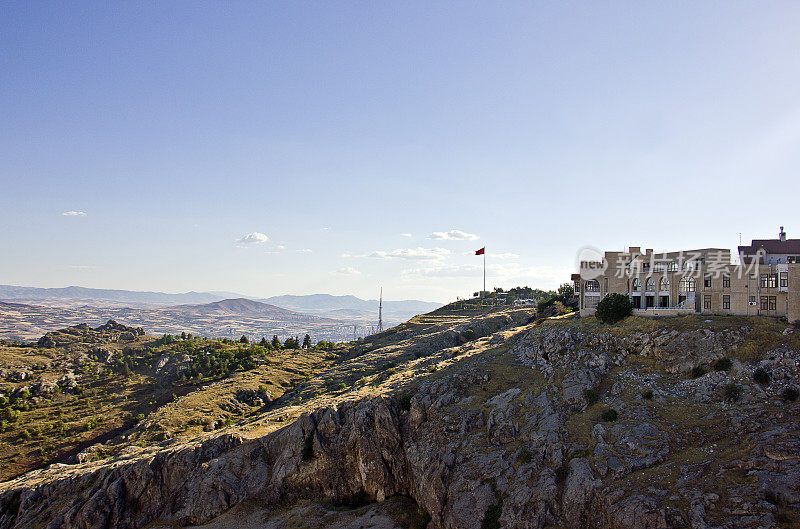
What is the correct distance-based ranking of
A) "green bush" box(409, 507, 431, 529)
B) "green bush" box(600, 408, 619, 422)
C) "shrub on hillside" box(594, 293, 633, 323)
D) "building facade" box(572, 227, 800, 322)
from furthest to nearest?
1. "shrub on hillside" box(594, 293, 633, 323)
2. "building facade" box(572, 227, 800, 322)
3. "green bush" box(409, 507, 431, 529)
4. "green bush" box(600, 408, 619, 422)

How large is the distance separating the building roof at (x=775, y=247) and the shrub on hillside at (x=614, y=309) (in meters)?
20.3

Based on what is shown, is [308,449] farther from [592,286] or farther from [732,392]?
[592,286]

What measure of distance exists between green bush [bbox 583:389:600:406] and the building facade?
2129 centimetres

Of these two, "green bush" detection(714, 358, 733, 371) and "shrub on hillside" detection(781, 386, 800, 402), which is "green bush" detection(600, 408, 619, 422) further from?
"shrub on hillside" detection(781, 386, 800, 402)

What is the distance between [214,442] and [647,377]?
6182 centimetres

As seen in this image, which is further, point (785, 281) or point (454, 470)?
point (785, 281)

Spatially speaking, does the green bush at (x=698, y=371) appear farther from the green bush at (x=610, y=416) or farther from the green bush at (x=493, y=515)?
the green bush at (x=493, y=515)

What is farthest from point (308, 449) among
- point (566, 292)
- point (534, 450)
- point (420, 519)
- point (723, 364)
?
point (566, 292)

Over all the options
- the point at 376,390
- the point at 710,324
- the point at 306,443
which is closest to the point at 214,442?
the point at 306,443

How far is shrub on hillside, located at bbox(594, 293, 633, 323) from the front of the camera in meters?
64.8

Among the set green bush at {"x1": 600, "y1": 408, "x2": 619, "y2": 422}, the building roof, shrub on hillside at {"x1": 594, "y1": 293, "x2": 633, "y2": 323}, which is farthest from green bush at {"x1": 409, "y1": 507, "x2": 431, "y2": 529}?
the building roof

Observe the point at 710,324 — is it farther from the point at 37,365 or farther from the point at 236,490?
the point at 37,365

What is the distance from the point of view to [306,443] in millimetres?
61031

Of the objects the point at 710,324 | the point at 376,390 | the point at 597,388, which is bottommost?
the point at 376,390
